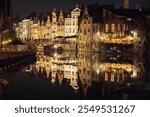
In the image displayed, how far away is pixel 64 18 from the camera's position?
61562mm

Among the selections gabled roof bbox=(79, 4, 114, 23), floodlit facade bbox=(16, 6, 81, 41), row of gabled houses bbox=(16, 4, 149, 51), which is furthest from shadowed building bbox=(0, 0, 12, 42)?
floodlit facade bbox=(16, 6, 81, 41)

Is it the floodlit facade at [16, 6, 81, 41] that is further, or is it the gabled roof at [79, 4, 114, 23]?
the floodlit facade at [16, 6, 81, 41]

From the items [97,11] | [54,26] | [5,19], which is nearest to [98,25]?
[97,11]

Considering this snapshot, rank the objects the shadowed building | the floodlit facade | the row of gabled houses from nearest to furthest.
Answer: the shadowed building → the row of gabled houses → the floodlit facade

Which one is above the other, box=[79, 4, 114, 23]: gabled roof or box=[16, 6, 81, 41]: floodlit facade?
box=[79, 4, 114, 23]: gabled roof

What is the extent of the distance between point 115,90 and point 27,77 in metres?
7.64

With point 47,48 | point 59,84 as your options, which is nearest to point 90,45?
point 47,48

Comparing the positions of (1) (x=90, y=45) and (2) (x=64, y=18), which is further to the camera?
(2) (x=64, y=18)

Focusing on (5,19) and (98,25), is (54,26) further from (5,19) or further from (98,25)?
(5,19)

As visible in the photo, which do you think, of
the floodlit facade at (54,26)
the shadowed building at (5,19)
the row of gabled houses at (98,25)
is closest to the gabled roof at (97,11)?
the row of gabled houses at (98,25)

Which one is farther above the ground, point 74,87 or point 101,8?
point 101,8

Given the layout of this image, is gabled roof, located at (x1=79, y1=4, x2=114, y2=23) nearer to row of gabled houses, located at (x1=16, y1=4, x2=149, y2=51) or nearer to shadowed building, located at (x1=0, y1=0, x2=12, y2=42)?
row of gabled houses, located at (x1=16, y1=4, x2=149, y2=51)

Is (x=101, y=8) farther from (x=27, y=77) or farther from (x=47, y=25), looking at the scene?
(x=27, y=77)

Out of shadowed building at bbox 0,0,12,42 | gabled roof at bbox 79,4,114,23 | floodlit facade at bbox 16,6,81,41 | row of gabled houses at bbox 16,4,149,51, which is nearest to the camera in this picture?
shadowed building at bbox 0,0,12,42
